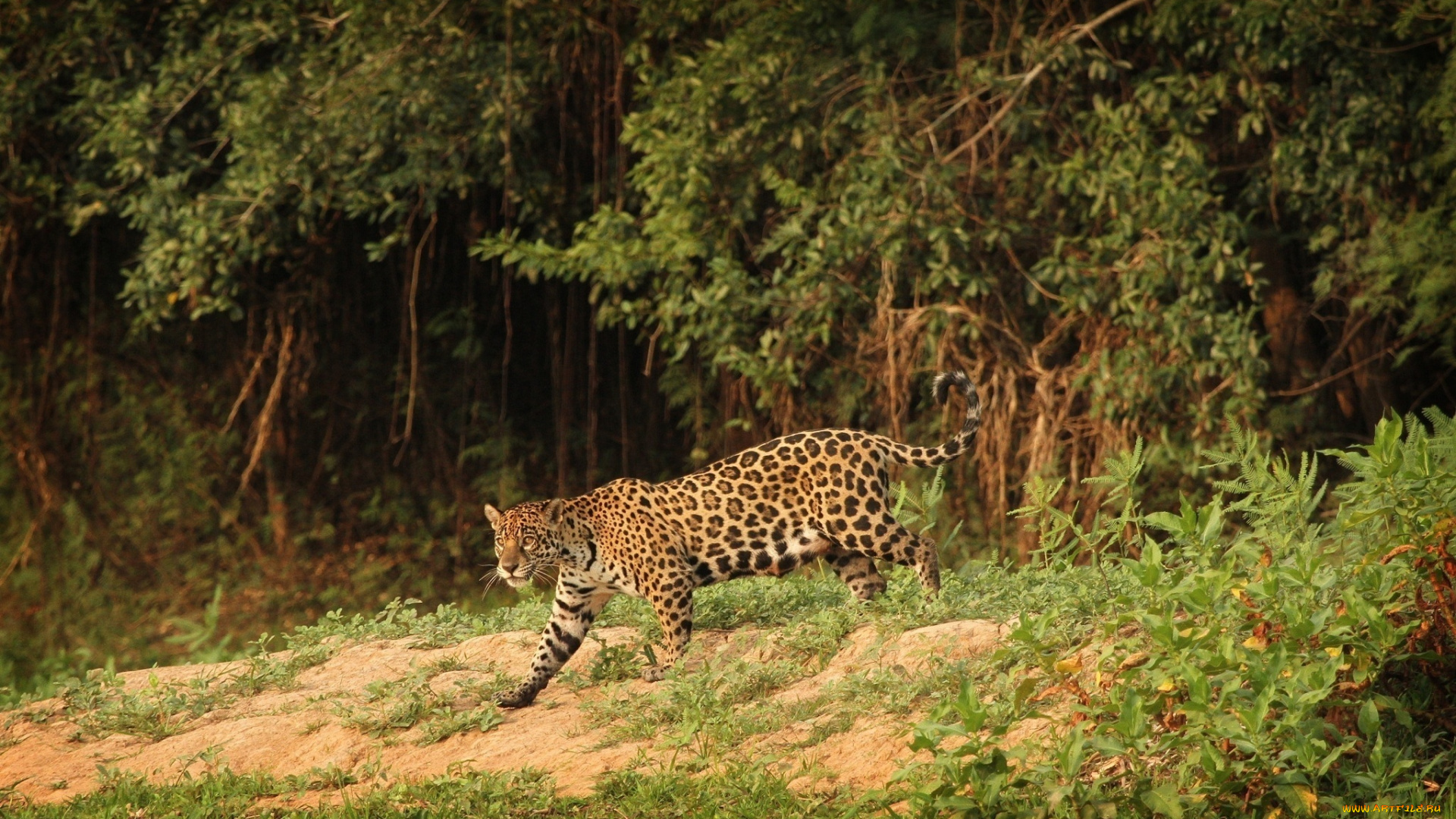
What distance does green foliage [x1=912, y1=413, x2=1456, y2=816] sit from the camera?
444 centimetres

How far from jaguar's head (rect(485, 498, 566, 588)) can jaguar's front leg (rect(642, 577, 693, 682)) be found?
0.47m

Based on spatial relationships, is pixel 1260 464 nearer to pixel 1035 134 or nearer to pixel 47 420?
pixel 1035 134

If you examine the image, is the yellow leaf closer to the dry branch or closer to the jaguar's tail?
the jaguar's tail

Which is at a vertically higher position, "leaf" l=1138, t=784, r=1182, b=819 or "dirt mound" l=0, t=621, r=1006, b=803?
"leaf" l=1138, t=784, r=1182, b=819

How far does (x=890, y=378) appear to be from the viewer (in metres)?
9.93

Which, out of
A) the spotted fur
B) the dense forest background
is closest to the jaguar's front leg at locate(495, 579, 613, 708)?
the spotted fur

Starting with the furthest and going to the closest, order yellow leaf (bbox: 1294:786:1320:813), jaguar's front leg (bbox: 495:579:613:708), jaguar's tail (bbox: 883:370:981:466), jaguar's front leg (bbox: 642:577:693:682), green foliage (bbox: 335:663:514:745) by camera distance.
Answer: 1. jaguar's tail (bbox: 883:370:981:466)
2. jaguar's front leg (bbox: 642:577:693:682)
3. jaguar's front leg (bbox: 495:579:613:708)
4. green foliage (bbox: 335:663:514:745)
5. yellow leaf (bbox: 1294:786:1320:813)

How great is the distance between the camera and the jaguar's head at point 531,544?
6539 millimetres

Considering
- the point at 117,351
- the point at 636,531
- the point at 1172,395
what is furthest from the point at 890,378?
the point at 117,351

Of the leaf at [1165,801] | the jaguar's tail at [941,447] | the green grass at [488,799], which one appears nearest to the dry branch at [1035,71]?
the jaguar's tail at [941,447]

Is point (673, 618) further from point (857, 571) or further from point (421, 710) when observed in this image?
point (421, 710)

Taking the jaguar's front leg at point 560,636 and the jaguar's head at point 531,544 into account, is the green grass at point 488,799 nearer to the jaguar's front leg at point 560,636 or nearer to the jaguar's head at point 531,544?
the jaguar's front leg at point 560,636

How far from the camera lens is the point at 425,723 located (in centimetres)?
604

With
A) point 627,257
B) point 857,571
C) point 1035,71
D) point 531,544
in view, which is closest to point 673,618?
point 531,544
